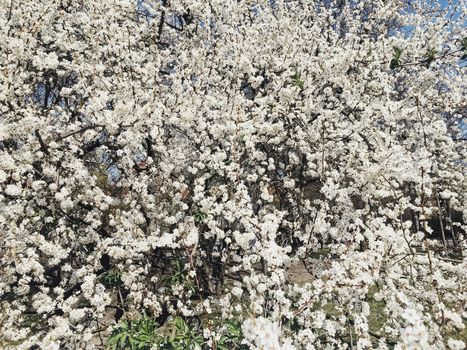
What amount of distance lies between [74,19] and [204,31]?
87.5 inches

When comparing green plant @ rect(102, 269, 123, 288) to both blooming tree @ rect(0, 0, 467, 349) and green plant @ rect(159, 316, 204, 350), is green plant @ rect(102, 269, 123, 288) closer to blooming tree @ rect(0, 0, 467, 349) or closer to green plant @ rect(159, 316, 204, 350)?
blooming tree @ rect(0, 0, 467, 349)

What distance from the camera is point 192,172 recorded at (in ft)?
19.8

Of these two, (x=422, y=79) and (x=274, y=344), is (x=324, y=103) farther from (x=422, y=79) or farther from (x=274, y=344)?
(x=274, y=344)

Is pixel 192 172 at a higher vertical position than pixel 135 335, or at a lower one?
higher

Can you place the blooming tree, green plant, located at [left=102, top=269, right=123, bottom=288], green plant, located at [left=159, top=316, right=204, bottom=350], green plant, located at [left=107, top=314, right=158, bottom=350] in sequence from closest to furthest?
green plant, located at [left=159, top=316, right=204, bottom=350] < green plant, located at [left=107, top=314, right=158, bottom=350] < the blooming tree < green plant, located at [left=102, top=269, right=123, bottom=288]

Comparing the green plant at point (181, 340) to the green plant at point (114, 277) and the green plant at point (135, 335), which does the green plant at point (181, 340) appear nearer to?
the green plant at point (135, 335)

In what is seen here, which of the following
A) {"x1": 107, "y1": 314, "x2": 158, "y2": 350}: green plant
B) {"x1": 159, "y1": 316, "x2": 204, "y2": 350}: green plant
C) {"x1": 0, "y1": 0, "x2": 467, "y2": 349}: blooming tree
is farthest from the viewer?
{"x1": 0, "y1": 0, "x2": 467, "y2": 349}: blooming tree

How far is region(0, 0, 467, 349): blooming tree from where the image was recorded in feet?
16.4

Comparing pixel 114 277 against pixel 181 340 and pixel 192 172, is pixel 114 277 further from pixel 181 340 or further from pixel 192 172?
pixel 192 172

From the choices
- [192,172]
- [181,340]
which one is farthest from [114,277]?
[192,172]

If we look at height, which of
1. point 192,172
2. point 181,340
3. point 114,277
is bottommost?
point 114,277

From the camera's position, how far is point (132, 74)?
21.0 ft

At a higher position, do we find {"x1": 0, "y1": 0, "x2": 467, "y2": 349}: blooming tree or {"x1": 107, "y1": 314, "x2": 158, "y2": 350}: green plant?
{"x1": 0, "y1": 0, "x2": 467, "y2": 349}: blooming tree

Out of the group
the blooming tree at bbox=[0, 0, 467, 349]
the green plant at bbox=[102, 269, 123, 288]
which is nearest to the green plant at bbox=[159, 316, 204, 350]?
the blooming tree at bbox=[0, 0, 467, 349]
